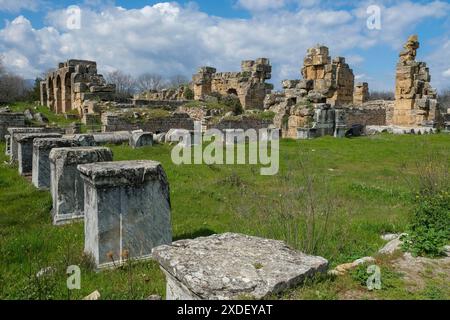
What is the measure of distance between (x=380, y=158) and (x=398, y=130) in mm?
8218

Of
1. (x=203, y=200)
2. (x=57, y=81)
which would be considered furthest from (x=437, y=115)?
(x=57, y=81)

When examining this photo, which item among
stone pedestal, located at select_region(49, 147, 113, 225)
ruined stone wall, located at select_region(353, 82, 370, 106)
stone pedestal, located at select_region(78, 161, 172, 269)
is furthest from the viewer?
ruined stone wall, located at select_region(353, 82, 370, 106)

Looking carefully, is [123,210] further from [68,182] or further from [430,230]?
[430,230]

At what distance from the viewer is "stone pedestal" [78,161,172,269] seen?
433 cm

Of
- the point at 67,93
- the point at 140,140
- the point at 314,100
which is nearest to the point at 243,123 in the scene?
the point at 314,100

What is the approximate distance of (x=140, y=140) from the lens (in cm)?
1372

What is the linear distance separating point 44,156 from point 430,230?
701 centimetres

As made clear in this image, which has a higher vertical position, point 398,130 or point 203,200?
point 398,130

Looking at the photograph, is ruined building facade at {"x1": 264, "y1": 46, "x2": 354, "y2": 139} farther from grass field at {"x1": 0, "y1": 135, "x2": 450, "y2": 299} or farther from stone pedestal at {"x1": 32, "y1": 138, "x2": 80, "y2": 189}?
stone pedestal at {"x1": 32, "y1": 138, "x2": 80, "y2": 189}

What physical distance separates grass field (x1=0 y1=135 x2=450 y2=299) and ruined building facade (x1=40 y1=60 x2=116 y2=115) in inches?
562

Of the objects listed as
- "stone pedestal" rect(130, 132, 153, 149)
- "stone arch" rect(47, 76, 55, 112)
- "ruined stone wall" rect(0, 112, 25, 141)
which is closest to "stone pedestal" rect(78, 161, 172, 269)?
"stone pedestal" rect(130, 132, 153, 149)

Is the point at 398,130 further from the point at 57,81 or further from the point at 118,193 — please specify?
the point at 57,81

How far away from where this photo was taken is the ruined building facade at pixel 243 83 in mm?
30703
